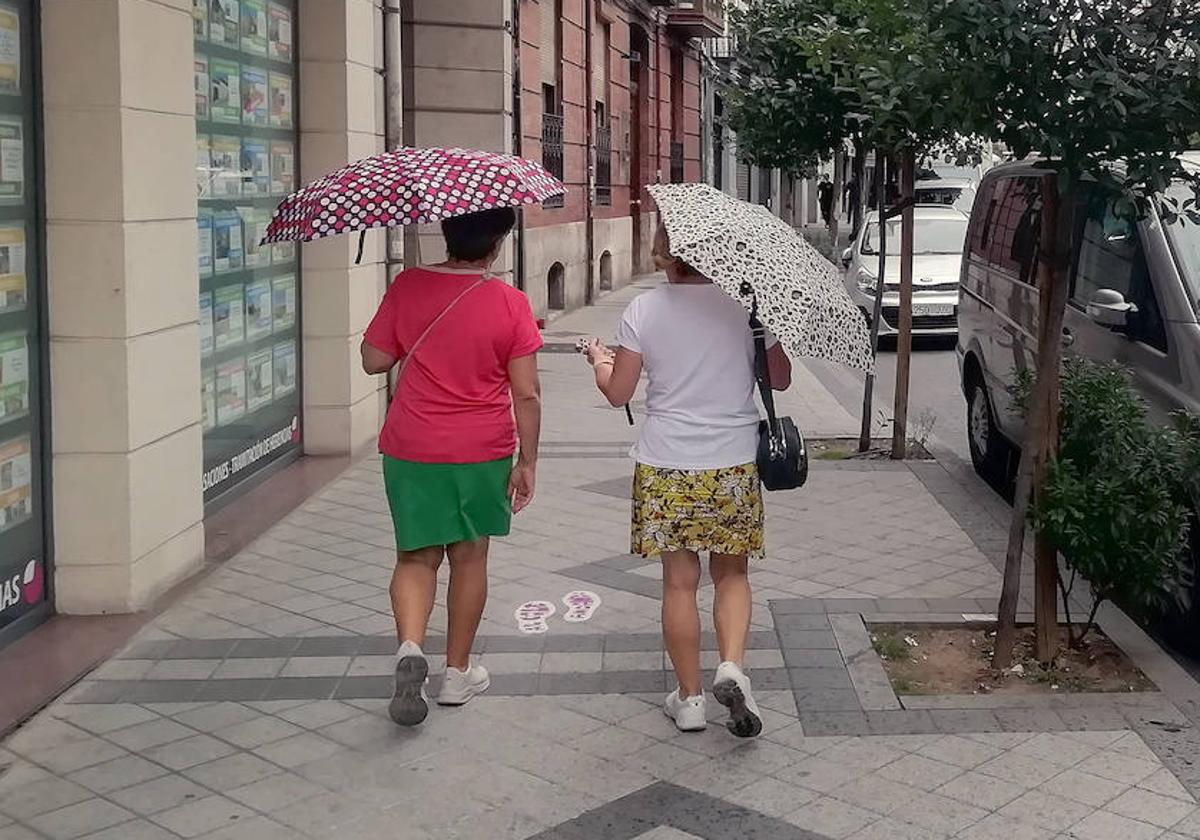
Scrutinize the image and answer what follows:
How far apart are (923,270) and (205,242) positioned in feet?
40.5

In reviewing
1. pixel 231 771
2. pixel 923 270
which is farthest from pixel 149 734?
pixel 923 270

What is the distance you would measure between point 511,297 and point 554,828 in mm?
1784

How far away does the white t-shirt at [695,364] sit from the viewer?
509cm

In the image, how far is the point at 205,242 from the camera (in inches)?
327

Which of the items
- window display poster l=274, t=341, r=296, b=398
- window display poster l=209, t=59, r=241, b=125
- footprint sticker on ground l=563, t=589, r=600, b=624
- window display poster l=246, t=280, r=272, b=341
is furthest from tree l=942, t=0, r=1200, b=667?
window display poster l=274, t=341, r=296, b=398

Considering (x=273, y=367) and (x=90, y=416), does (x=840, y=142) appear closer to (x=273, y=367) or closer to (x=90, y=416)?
(x=273, y=367)

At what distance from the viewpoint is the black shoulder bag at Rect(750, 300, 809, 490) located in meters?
5.05

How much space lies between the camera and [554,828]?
4461mm

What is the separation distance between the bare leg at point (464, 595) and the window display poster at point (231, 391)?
136 inches

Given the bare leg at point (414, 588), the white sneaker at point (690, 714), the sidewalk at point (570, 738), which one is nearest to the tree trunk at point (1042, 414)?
the sidewalk at point (570, 738)

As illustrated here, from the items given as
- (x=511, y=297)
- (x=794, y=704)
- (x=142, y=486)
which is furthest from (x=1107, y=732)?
(x=142, y=486)

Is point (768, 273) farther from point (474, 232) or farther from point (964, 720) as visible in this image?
point (964, 720)

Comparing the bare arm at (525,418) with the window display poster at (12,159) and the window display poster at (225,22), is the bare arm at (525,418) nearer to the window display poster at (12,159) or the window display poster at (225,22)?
the window display poster at (12,159)

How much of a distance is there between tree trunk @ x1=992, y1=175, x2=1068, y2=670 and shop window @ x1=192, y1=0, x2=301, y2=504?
4.19 meters
